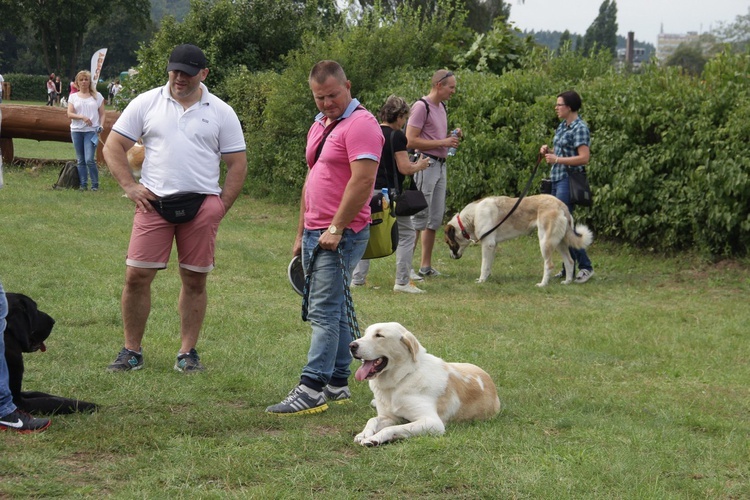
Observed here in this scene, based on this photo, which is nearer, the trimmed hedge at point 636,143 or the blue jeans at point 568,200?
the trimmed hedge at point 636,143

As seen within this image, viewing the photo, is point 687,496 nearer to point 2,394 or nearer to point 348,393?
point 348,393

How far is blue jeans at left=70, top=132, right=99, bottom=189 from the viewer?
16.6m

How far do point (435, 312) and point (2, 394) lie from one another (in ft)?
15.8

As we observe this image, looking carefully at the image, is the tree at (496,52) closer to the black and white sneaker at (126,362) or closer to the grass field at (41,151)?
the grass field at (41,151)

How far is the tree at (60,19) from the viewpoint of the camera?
67.3 meters

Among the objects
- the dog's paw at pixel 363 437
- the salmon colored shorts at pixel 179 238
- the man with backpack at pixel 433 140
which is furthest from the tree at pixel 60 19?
the dog's paw at pixel 363 437

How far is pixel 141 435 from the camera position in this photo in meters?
4.77

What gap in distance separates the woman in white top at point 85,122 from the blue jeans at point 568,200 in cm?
905

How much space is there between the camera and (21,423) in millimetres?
4738

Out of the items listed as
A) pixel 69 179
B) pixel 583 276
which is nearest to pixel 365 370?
pixel 583 276

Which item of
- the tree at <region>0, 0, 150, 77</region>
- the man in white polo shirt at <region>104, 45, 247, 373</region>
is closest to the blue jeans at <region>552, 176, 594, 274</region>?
the man in white polo shirt at <region>104, 45, 247, 373</region>

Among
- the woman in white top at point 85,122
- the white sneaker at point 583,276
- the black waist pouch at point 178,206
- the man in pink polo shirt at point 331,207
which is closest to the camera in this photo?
the man in pink polo shirt at point 331,207

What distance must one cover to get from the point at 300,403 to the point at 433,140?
5.23 metres

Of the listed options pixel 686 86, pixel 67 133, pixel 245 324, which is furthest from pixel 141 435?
pixel 67 133
